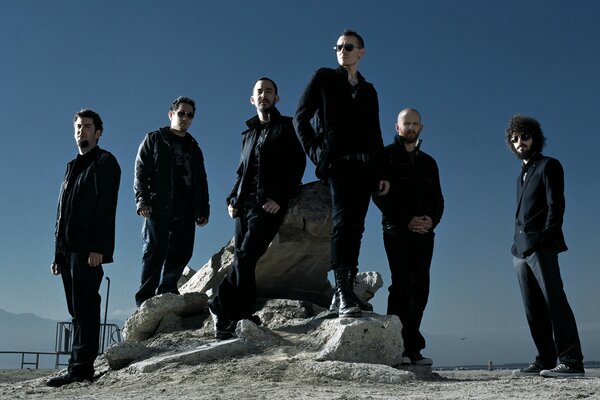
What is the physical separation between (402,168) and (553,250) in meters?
1.57

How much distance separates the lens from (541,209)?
597 centimetres

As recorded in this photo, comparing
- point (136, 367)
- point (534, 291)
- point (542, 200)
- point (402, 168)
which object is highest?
point (402, 168)

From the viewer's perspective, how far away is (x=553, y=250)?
5883mm

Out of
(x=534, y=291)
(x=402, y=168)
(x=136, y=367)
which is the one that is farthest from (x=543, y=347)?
(x=136, y=367)

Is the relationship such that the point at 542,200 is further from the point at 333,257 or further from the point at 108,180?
the point at 108,180

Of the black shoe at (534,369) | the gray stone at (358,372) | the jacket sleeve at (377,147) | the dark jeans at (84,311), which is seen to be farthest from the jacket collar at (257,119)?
the black shoe at (534,369)

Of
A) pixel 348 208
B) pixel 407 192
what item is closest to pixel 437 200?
pixel 407 192

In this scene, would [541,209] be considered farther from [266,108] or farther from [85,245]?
[85,245]

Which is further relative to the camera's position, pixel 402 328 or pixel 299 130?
pixel 402 328

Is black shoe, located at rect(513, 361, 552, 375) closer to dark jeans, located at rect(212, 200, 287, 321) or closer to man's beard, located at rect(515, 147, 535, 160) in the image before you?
man's beard, located at rect(515, 147, 535, 160)

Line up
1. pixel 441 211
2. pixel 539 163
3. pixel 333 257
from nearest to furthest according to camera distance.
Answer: pixel 333 257 → pixel 539 163 → pixel 441 211

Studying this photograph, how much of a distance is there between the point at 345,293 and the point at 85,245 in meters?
2.42

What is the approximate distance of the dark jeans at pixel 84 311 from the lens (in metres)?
6.05

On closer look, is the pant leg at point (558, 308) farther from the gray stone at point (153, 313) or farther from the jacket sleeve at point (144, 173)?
the jacket sleeve at point (144, 173)
